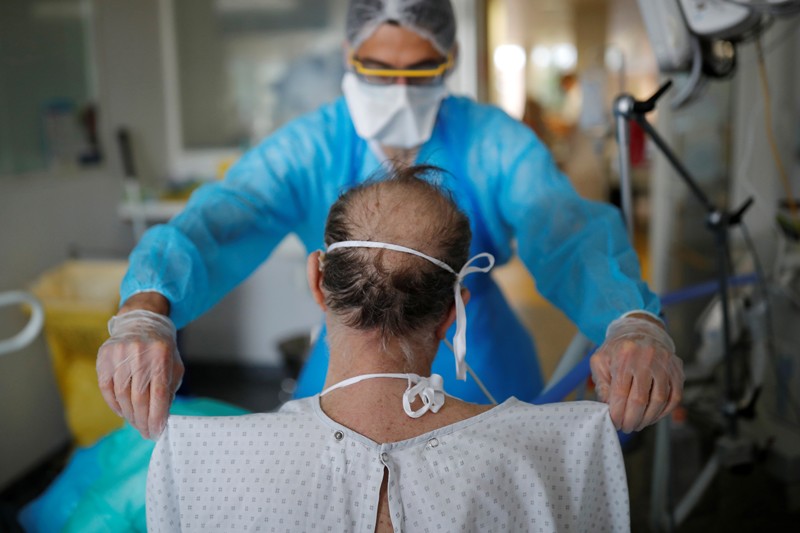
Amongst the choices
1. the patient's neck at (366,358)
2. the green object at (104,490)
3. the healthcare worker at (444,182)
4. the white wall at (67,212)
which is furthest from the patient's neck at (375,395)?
the white wall at (67,212)

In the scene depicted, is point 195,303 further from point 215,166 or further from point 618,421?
point 215,166

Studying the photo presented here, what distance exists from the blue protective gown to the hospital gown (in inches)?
10.0

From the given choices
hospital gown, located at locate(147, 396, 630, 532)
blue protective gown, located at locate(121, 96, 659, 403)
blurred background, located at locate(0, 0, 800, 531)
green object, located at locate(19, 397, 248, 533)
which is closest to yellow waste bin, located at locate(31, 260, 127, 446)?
blurred background, located at locate(0, 0, 800, 531)

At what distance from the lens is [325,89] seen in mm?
3510

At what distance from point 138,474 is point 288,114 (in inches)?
99.6

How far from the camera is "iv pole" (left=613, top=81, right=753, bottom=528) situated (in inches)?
59.6

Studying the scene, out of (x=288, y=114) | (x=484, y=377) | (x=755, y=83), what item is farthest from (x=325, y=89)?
(x=484, y=377)

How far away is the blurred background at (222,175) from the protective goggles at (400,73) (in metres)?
0.66

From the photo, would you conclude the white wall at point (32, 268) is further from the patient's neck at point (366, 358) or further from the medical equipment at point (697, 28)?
the medical equipment at point (697, 28)

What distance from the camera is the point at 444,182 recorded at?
1.15 meters

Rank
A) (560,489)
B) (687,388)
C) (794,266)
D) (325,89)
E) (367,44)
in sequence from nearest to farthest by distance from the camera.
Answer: (560,489)
(367,44)
(794,266)
(687,388)
(325,89)

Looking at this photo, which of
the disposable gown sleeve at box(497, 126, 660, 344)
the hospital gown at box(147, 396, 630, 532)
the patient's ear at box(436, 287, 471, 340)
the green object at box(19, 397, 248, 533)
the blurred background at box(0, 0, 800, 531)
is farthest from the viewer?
the blurred background at box(0, 0, 800, 531)

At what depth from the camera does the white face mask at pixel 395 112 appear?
1.45 m

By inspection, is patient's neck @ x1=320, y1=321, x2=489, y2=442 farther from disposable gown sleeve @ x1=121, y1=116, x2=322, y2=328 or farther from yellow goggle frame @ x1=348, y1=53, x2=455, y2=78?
yellow goggle frame @ x1=348, y1=53, x2=455, y2=78
